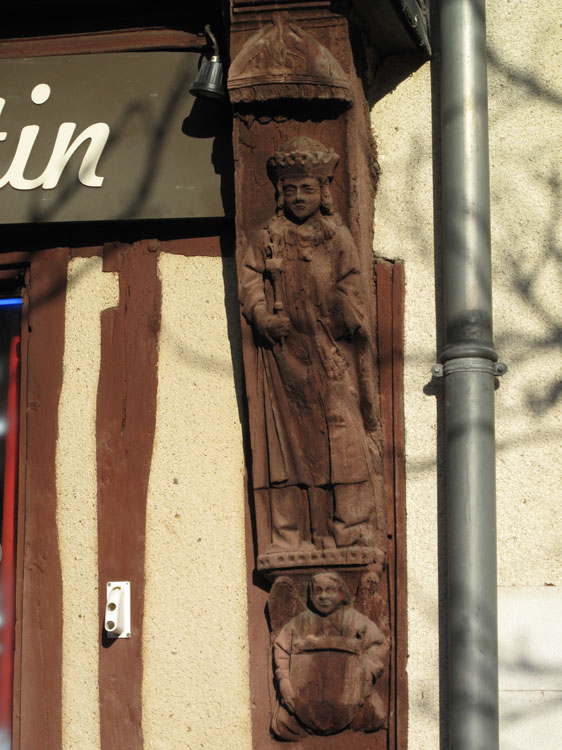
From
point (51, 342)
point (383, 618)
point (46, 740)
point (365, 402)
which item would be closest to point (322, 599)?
point (383, 618)

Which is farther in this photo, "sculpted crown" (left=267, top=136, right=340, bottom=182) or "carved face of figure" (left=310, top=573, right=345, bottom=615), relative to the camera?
"sculpted crown" (left=267, top=136, right=340, bottom=182)

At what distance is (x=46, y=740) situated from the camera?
154 inches

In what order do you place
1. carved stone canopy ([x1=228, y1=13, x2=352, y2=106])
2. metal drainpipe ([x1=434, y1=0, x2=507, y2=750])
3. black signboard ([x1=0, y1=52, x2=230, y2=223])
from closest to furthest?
metal drainpipe ([x1=434, y1=0, x2=507, y2=750])
carved stone canopy ([x1=228, y1=13, x2=352, y2=106])
black signboard ([x1=0, y1=52, x2=230, y2=223])

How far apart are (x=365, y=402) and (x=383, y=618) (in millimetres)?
685

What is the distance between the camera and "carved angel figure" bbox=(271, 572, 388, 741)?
3.61 meters

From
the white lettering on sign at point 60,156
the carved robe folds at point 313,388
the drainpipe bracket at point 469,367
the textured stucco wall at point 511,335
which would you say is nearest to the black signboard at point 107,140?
the white lettering on sign at point 60,156

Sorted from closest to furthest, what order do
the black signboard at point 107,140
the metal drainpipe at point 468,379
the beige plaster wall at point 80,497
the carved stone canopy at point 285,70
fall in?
1. the metal drainpipe at point 468,379
2. the carved stone canopy at point 285,70
3. the beige plaster wall at point 80,497
4. the black signboard at point 107,140

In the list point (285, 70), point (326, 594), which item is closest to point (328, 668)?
point (326, 594)

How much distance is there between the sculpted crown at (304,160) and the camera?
12.5 ft

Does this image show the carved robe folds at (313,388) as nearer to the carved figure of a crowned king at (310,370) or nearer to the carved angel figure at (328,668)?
the carved figure of a crowned king at (310,370)

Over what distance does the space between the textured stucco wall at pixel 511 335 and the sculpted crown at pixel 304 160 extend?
0.35 m

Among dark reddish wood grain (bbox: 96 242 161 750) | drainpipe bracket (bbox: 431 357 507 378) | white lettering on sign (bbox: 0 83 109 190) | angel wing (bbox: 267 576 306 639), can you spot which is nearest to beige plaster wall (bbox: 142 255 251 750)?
dark reddish wood grain (bbox: 96 242 161 750)

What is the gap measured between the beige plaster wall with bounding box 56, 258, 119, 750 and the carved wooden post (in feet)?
1.87

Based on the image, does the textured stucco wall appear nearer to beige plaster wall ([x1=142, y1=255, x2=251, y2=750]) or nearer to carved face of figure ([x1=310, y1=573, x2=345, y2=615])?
carved face of figure ([x1=310, y1=573, x2=345, y2=615])
